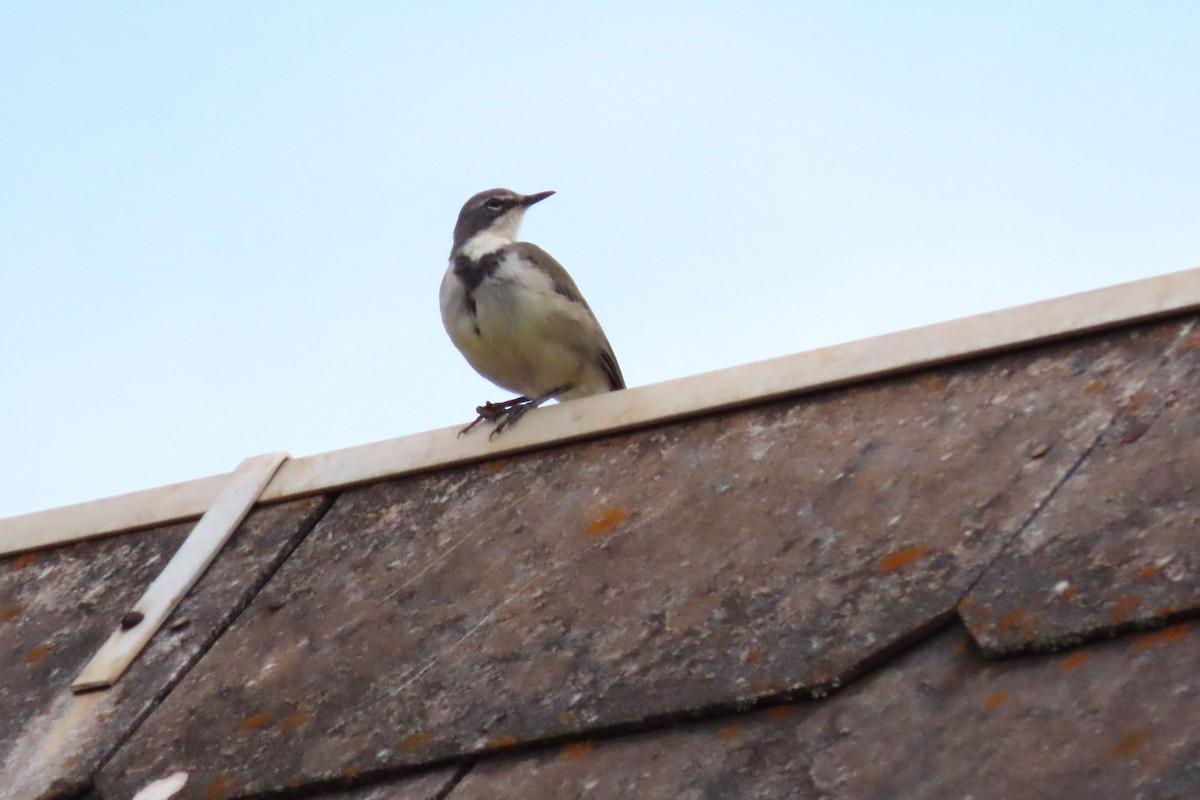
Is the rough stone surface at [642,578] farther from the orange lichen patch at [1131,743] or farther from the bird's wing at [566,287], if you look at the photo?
the bird's wing at [566,287]

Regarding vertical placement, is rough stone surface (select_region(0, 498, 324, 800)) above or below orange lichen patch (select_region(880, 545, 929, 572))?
below

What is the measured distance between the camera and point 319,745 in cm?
283

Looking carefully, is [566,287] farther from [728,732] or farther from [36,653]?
[728,732]

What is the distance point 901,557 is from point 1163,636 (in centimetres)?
54

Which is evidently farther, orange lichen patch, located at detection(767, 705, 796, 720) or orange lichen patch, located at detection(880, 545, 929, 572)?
orange lichen patch, located at detection(880, 545, 929, 572)

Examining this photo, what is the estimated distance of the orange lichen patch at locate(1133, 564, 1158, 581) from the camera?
2352 mm

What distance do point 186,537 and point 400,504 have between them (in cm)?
54

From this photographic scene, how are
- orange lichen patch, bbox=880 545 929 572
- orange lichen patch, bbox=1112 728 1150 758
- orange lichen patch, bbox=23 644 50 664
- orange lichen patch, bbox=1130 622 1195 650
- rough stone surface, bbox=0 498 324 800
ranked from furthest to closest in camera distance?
orange lichen patch, bbox=23 644 50 664, rough stone surface, bbox=0 498 324 800, orange lichen patch, bbox=880 545 929 572, orange lichen patch, bbox=1130 622 1195 650, orange lichen patch, bbox=1112 728 1150 758

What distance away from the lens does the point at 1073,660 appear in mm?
2293

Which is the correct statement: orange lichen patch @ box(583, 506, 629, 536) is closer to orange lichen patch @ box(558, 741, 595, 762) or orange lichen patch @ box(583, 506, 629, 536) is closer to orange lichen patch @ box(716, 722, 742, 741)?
orange lichen patch @ box(558, 741, 595, 762)

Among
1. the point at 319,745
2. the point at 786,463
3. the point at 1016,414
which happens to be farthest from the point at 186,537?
the point at 1016,414

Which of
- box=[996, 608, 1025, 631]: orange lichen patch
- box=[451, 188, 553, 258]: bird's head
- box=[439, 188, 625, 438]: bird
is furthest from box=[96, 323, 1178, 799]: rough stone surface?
box=[451, 188, 553, 258]: bird's head

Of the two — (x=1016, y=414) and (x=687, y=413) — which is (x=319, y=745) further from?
(x=1016, y=414)

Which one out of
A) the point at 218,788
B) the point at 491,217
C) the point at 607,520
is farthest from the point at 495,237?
the point at 218,788
